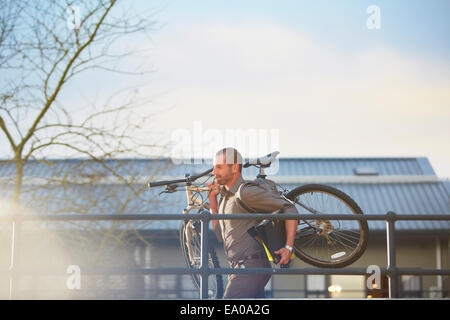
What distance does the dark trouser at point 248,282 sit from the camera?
5289mm

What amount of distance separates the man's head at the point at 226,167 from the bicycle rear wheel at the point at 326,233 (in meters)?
0.59

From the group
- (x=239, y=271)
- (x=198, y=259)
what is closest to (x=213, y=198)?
(x=198, y=259)

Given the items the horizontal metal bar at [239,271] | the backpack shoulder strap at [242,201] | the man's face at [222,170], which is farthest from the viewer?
the man's face at [222,170]

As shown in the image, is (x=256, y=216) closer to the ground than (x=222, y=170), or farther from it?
closer to the ground

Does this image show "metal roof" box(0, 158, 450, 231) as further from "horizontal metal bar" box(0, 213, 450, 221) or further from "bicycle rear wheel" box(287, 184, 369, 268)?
"horizontal metal bar" box(0, 213, 450, 221)

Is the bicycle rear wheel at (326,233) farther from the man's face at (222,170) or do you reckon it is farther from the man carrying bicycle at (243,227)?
the man's face at (222,170)

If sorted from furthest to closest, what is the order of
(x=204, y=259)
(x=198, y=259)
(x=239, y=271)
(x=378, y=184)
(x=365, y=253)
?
(x=378, y=184), (x=365, y=253), (x=198, y=259), (x=204, y=259), (x=239, y=271)

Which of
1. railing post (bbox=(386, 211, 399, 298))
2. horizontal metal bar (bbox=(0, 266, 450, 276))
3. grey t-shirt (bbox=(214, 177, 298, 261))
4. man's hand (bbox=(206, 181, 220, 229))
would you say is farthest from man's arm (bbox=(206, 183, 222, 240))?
railing post (bbox=(386, 211, 399, 298))

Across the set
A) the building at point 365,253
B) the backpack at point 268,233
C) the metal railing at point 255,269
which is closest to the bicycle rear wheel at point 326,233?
the backpack at point 268,233

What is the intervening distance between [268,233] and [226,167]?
0.66 metres

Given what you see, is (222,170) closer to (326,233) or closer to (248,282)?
(248,282)

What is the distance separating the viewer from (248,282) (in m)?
5.30
